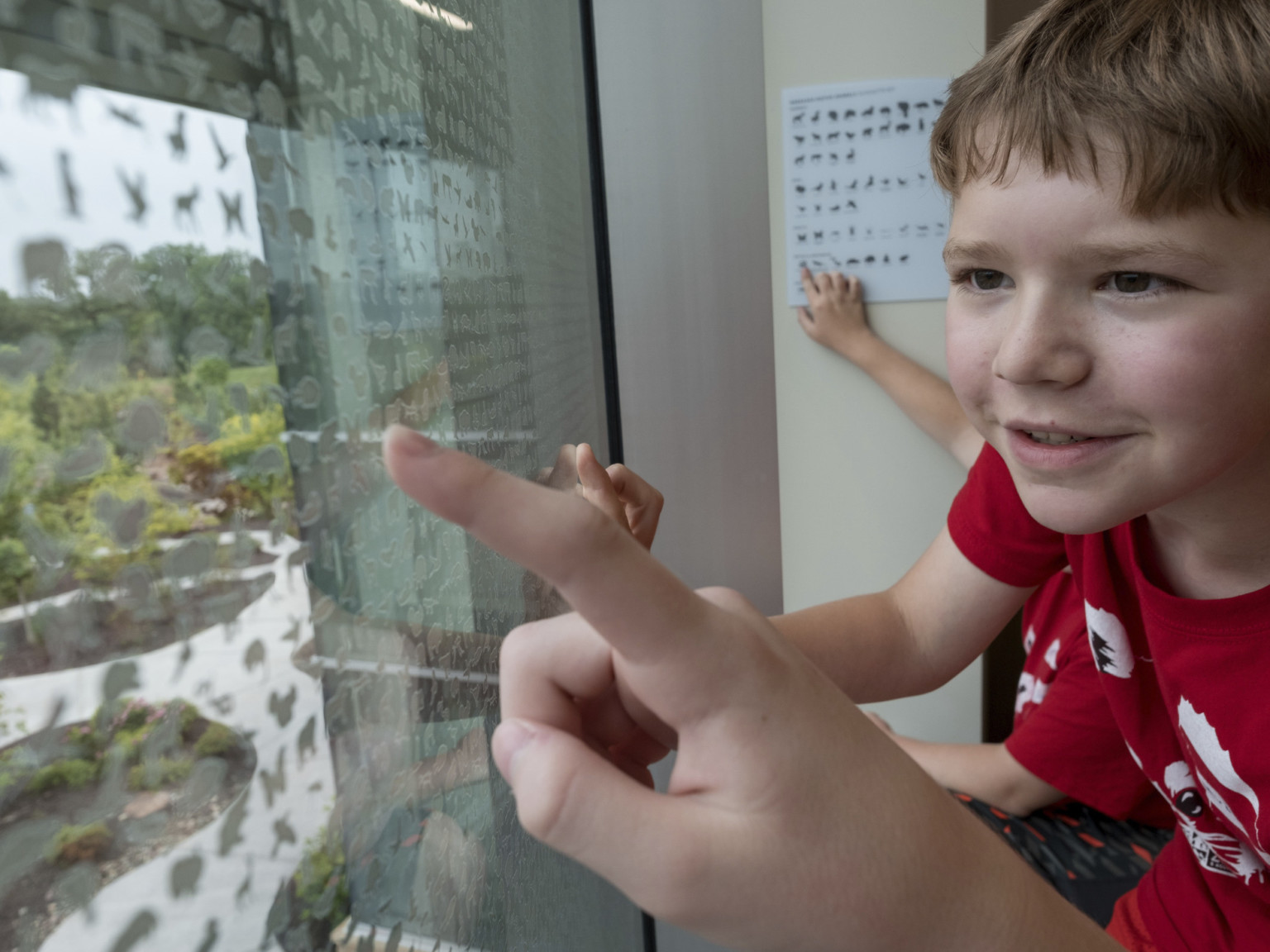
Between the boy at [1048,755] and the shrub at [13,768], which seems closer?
the shrub at [13,768]

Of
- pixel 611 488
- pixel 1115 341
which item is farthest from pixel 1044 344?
pixel 611 488

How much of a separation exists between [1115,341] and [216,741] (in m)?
0.43

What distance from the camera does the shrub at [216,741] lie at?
182 mm

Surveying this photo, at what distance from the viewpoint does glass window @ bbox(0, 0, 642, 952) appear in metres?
0.14

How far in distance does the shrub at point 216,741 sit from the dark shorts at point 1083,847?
706 mm

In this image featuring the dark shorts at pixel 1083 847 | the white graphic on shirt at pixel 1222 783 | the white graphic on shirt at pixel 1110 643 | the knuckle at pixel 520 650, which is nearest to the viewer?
the knuckle at pixel 520 650

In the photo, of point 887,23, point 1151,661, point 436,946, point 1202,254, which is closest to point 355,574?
point 436,946

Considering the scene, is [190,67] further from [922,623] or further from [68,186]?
[922,623]

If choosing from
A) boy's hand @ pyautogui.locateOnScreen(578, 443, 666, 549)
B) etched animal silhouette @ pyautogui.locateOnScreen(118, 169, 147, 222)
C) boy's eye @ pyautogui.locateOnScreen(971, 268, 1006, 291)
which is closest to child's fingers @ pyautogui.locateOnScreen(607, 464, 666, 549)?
boy's hand @ pyautogui.locateOnScreen(578, 443, 666, 549)

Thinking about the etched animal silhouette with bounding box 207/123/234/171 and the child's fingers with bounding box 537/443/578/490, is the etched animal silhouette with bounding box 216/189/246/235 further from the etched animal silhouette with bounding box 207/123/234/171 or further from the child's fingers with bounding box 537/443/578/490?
the child's fingers with bounding box 537/443/578/490

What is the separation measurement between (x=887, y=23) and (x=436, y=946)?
2.77 feet

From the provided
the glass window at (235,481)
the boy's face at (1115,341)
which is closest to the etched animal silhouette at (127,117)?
the glass window at (235,481)

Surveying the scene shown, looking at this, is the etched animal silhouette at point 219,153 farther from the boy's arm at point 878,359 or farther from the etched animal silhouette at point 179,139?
the boy's arm at point 878,359

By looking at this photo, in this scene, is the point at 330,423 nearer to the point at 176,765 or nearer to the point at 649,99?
the point at 176,765
